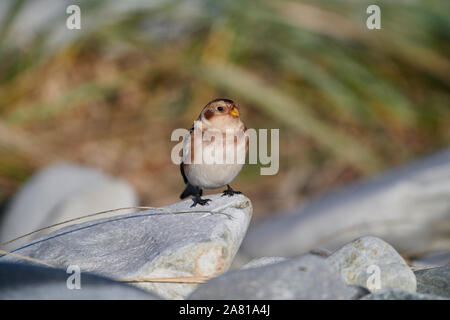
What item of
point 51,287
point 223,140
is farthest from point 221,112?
point 51,287

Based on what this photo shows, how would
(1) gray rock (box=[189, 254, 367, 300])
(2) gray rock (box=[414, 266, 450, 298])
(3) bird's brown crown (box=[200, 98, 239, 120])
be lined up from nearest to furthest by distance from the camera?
(1) gray rock (box=[189, 254, 367, 300])
(2) gray rock (box=[414, 266, 450, 298])
(3) bird's brown crown (box=[200, 98, 239, 120])

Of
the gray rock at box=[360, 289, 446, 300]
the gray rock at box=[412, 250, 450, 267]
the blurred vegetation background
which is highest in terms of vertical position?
the blurred vegetation background

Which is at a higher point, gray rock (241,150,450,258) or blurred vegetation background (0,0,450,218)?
blurred vegetation background (0,0,450,218)

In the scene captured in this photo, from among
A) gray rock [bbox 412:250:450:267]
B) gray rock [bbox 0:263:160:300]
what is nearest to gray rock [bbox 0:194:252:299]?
gray rock [bbox 0:263:160:300]

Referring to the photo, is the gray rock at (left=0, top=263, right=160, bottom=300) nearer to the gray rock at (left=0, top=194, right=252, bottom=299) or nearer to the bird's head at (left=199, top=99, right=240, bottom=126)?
the gray rock at (left=0, top=194, right=252, bottom=299)

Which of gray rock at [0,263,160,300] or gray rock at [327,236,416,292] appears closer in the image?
gray rock at [0,263,160,300]

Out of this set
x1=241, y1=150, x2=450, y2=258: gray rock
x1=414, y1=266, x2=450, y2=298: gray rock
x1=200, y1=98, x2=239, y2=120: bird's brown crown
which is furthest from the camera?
x1=241, y1=150, x2=450, y2=258: gray rock

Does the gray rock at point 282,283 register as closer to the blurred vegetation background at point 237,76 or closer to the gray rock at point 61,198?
the gray rock at point 61,198
